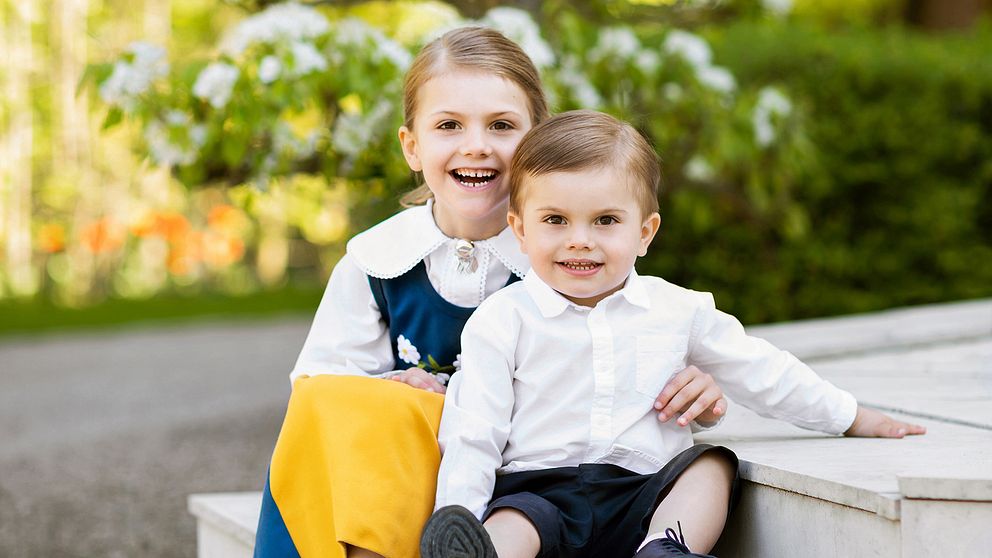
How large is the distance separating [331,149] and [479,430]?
222 cm

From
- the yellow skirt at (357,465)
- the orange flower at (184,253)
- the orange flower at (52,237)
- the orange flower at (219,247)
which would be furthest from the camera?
the orange flower at (219,247)

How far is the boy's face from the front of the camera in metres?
2.21

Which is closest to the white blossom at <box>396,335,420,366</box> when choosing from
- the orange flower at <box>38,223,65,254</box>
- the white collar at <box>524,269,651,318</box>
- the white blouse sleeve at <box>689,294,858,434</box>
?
the white collar at <box>524,269,651,318</box>

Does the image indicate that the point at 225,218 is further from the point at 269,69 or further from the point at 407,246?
the point at 407,246

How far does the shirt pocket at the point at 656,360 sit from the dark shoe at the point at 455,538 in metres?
0.49

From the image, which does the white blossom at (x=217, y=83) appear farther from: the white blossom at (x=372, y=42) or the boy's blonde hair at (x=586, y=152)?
the boy's blonde hair at (x=586, y=152)

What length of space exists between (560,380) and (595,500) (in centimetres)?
24

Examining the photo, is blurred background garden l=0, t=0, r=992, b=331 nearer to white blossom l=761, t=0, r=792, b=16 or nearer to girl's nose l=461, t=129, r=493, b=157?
white blossom l=761, t=0, r=792, b=16

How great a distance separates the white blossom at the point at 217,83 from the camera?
12.8ft

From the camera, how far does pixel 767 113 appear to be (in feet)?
15.5

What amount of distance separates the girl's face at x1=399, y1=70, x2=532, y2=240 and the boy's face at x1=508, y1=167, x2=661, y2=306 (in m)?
0.20

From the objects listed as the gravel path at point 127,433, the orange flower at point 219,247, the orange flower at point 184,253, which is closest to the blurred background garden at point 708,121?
the gravel path at point 127,433

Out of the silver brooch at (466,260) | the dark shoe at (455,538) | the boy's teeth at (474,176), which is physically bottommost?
the dark shoe at (455,538)

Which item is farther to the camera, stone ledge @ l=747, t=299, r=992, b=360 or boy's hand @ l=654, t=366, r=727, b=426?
stone ledge @ l=747, t=299, r=992, b=360
